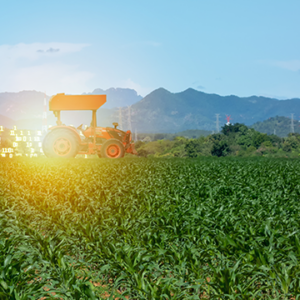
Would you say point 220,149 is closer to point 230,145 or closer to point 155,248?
point 230,145

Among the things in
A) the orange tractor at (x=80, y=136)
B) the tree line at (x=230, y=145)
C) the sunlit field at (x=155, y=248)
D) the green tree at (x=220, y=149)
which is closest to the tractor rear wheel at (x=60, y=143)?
the orange tractor at (x=80, y=136)

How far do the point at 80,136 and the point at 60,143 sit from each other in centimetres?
122

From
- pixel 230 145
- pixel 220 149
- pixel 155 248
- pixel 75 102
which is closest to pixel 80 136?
pixel 75 102

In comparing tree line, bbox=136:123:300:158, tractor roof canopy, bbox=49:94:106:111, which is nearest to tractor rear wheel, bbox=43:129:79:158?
tractor roof canopy, bbox=49:94:106:111

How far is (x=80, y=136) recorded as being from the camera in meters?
20.7

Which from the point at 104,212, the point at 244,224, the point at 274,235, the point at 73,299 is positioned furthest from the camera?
the point at 104,212

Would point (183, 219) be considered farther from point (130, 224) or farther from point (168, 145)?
point (168, 145)

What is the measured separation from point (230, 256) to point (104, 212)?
3.65 metres

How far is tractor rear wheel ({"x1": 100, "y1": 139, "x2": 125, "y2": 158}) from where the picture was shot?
2089 cm

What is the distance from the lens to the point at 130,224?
21.1 ft

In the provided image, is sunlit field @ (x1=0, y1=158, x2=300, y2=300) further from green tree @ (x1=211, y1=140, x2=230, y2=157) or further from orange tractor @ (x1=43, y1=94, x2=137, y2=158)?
green tree @ (x1=211, y1=140, x2=230, y2=157)

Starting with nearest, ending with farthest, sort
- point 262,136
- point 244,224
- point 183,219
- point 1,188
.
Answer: point 244,224 → point 183,219 → point 1,188 → point 262,136

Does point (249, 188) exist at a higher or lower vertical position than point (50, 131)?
lower

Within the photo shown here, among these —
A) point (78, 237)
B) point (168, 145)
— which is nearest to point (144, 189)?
point (78, 237)
